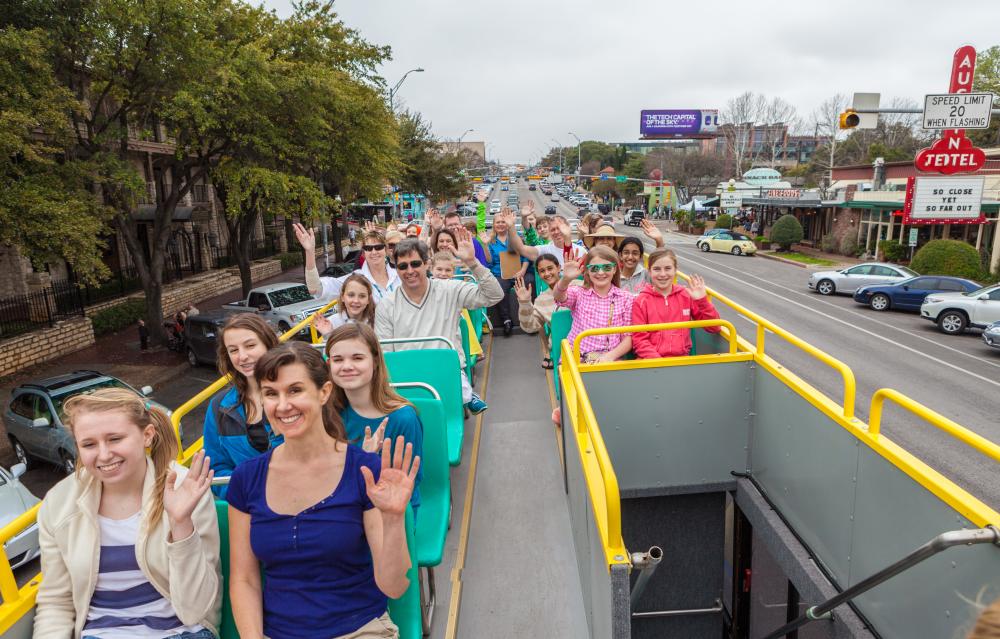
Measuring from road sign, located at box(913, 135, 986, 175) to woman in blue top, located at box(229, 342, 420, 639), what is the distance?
26.0 m

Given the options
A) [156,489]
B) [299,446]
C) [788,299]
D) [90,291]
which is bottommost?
[788,299]

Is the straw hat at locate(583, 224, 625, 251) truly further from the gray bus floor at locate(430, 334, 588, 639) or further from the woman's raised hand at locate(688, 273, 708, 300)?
the gray bus floor at locate(430, 334, 588, 639)

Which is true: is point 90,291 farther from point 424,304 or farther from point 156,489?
point 156,489

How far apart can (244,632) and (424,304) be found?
10.6 ft

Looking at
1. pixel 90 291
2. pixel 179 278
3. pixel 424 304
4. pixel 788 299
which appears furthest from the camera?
pixel 179 278

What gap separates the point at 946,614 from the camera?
2580mm

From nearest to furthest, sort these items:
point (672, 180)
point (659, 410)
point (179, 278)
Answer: point (659, 410)
point (179, 278)
point (672, 180)

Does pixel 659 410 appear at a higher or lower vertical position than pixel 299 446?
lower

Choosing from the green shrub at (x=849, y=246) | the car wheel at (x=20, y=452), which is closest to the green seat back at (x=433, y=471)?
the car wheel at (x=20, y=452)

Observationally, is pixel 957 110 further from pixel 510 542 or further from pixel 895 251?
pixel 895 251

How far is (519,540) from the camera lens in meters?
4.46

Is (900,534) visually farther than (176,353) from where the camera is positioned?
No

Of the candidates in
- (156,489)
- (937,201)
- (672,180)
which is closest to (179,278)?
(156,489)

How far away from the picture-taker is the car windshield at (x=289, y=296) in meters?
16.3
